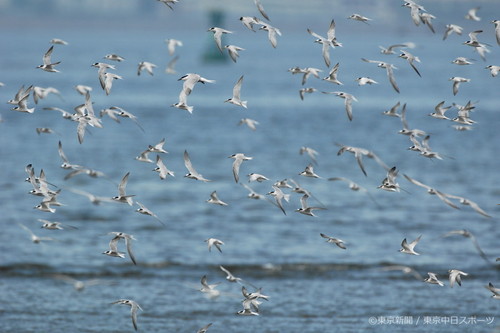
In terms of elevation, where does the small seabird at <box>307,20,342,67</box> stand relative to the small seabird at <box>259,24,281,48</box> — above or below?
below

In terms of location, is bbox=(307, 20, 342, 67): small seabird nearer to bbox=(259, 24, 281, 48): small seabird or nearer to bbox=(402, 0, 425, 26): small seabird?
bbox=(259, 24, 281, 48): small seabird

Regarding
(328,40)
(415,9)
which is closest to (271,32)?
(328,40)

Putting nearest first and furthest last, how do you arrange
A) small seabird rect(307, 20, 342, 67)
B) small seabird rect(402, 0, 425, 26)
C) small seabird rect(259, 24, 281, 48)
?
small seabird rect(307, 20, 342, 67)
small seabird rect(402, 0, 425, 26)
small seabird rect(259, 24, 281, 48)

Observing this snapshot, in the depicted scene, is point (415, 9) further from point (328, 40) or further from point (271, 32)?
point (271, 32)

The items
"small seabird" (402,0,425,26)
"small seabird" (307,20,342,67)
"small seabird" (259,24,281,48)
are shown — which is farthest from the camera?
"small seabird" (259,24,281,48)

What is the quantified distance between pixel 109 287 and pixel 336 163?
3636cm

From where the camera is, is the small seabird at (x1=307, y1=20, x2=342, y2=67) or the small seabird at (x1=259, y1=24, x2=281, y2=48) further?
the small seabird at (x1=259, y1=24, x2=281, y2=48)

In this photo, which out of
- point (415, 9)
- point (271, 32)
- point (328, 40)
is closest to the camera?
point (328, 40)

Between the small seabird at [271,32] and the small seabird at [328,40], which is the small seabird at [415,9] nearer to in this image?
the small seabird at [328,40]

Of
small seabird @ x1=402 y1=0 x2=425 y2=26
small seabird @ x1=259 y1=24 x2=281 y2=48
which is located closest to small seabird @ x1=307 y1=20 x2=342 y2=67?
small seabird @ x1=259 y1=24 x2=281 y2=48

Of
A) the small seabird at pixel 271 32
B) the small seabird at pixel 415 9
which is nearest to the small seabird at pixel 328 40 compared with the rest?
the small seabird at pixel 271 32

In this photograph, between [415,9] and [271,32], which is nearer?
[415,9]

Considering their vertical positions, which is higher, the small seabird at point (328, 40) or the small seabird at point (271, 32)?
the small seabird at point (271, 32)

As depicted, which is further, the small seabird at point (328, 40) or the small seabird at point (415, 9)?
the small seabird at point (415, 9)
